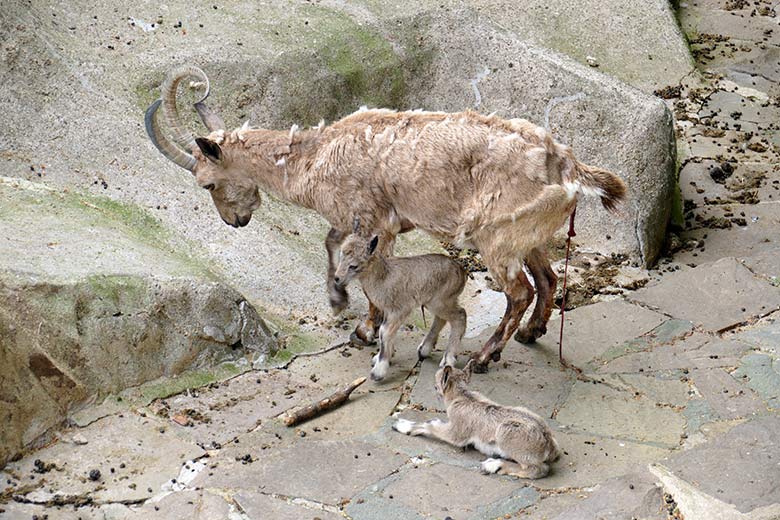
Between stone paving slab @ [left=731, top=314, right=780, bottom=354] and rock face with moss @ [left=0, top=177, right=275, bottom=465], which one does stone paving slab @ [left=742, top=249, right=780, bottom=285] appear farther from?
rock face with moss @ [left=0, top=177, right=275, bottom=465]

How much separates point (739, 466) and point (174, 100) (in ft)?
14.3

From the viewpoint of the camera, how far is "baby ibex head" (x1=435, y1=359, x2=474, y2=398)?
6129 mm

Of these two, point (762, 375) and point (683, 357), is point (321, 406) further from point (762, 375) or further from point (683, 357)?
point (762, 375)

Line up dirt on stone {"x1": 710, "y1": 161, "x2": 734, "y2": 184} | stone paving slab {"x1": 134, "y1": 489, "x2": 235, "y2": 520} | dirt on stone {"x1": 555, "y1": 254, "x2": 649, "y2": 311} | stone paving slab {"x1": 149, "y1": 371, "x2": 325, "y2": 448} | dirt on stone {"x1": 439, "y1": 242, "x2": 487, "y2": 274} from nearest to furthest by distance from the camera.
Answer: stone paving slab {"x1": 134, "y1": 489, "x2": 235, "y2": 520}, stone paving slab {"x1": 149, "y1": 371, "x2": 325, "y2": 448}, dirt on stone {"x1": 555, "y1": 254, "x2": 649, "y2": 311}, dirt on stone {"x1": 439, "y1": 242, "x2": 487, "y2": 274}, dirt on stone {"x1": 710, "y1": 161, "x2": 734, "y2": 184}

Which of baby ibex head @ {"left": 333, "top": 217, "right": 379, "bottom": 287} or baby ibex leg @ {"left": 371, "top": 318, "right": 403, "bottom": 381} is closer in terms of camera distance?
baby ibex head @ {"left": 333, "top": 217, "right": 379, "bottom": 287}

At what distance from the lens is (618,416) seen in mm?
6469

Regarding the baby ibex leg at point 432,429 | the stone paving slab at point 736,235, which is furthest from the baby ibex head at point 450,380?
the stone paving slab at point 736,235

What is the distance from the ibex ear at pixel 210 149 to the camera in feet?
23.2

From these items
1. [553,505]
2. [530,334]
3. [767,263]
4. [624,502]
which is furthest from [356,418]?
[767,263]

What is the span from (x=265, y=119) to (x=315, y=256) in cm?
145

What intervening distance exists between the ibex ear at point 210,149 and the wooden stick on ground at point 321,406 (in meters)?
1.86

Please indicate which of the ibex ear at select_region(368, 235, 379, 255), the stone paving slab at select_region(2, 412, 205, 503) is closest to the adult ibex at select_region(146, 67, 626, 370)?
the ibex ear at select_region(368, 235, 379, 255)

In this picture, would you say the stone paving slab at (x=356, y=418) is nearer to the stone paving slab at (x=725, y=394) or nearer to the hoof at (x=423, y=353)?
the hoof at (x=423, y=353)

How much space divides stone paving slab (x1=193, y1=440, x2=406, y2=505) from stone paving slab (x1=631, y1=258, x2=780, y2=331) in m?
3.02
